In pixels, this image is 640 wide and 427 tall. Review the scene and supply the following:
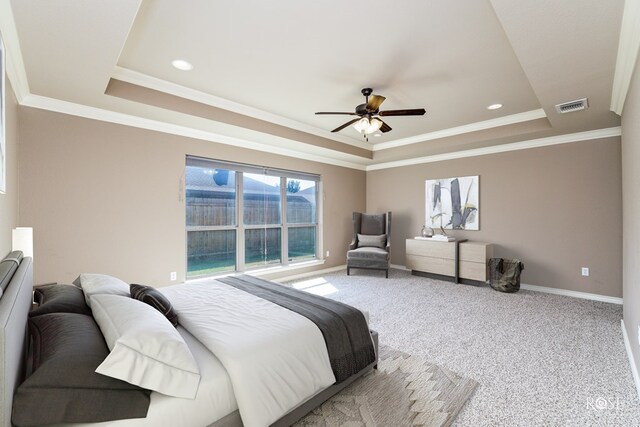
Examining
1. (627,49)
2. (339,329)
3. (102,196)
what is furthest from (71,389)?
(627,49)

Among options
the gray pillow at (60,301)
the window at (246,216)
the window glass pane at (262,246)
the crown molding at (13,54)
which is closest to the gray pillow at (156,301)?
the gray pillow at (60,301)

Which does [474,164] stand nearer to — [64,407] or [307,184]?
[307,184]

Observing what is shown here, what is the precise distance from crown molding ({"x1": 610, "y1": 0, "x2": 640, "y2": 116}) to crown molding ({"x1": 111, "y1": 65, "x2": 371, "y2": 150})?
11.3 feet

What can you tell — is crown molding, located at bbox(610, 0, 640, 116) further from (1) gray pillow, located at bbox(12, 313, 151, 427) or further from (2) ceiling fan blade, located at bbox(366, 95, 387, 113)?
(1) gray pillow, located at bbox(12, 313, 151, 427)

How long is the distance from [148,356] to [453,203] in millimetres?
5287

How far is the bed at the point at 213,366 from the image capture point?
3.32 feet

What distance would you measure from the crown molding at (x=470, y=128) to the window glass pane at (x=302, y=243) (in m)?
2.21

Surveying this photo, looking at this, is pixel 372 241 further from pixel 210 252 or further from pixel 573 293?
pixel 573 293

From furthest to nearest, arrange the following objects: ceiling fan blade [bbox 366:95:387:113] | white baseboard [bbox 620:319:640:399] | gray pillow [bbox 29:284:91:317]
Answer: ceiling fan blade [bbox 366:95:387:113] < white baseboard [bbox 620:319:640:399] < gray pillow [bbox 29:284:91:317]

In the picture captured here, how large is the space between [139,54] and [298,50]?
1.43 metres

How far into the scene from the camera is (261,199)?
5051 millimetres

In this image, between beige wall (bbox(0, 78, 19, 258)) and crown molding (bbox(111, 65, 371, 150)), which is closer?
beige wall (bbox(0, 78, 19, 258))

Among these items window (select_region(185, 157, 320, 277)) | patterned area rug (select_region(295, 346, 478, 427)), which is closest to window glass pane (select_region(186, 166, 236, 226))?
window (select_region(185, 157, 320, 277))

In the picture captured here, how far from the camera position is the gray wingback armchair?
5.25m
